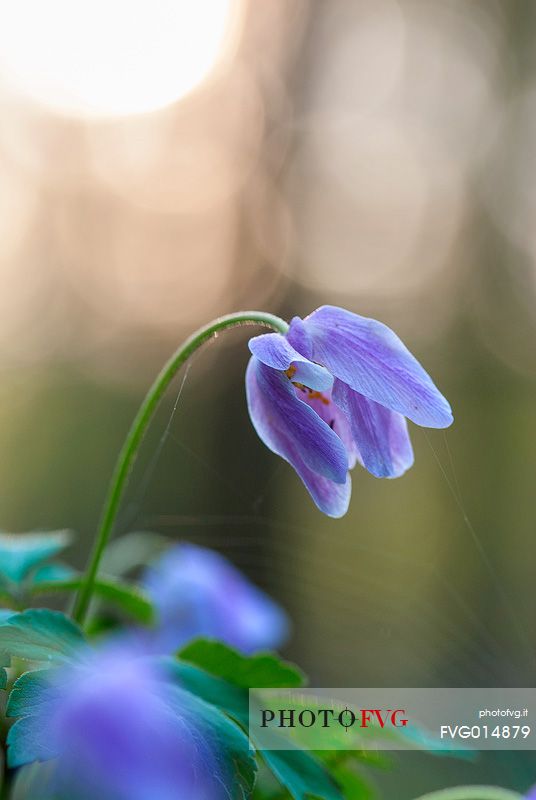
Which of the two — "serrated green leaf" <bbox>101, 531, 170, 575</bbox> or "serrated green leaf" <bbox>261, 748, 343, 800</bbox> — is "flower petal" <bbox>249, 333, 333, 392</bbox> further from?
"serrated green leaf" <bbox>101, 531, 170, 575</bbox>

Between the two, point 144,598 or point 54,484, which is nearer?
point 144,598

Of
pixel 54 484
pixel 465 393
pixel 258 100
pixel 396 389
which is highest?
pixel 258 100

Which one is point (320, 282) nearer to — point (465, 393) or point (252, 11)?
point (465, 393)

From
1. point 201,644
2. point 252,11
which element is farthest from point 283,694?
point 252,11

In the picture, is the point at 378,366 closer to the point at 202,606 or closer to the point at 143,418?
the point at 143,418

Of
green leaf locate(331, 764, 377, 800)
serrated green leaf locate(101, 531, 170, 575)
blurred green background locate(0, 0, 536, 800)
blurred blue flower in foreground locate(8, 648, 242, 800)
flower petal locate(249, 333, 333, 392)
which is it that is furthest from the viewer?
blurred green background locate(0, 0, 536, 800)
